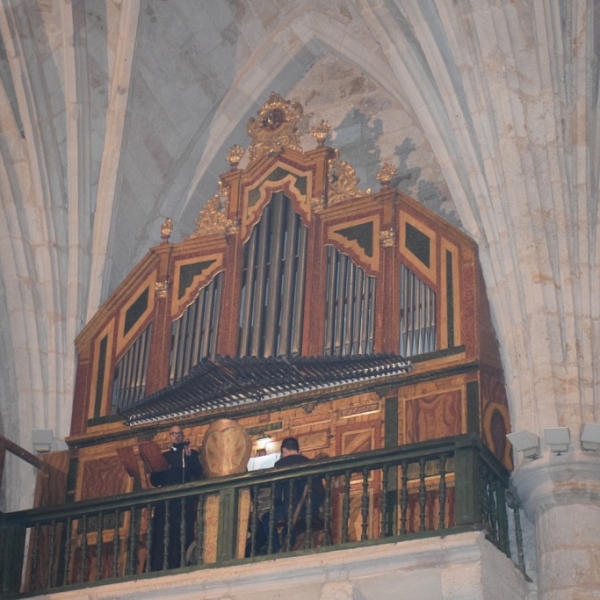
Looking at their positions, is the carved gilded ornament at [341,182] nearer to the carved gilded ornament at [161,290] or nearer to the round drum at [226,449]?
the carved gilded ornament at [161,290]

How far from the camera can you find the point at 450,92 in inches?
626

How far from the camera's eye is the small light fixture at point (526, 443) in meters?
14.2

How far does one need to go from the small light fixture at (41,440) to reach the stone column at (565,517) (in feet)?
14.6

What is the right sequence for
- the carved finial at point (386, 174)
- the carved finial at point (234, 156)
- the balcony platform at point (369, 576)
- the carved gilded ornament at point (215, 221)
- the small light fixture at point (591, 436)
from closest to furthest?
the balcony platform at point (369, 576)
the small light fixture at point (591, 436)
the carved finial at point (386, 174)
the carved gilded ornament at point (215, 221)
the carved finial at point (234, 156)

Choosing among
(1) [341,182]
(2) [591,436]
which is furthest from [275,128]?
(2) [591,436]

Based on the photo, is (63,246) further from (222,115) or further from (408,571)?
(408,571)

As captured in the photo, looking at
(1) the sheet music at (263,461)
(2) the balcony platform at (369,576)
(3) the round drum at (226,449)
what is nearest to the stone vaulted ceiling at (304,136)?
(2) the balcony platform at (369,576)

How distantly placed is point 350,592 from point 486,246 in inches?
131

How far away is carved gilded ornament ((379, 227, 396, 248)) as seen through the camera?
1563 cm

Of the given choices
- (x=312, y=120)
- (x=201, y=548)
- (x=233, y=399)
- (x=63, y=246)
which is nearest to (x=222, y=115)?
(x=312, y=120)

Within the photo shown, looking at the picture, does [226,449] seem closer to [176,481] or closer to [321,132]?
[176,481]

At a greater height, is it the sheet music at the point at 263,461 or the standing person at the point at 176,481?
the sheet music at the point at 263,461

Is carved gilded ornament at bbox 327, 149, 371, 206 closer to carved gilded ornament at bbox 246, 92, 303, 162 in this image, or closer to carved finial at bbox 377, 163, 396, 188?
carved finial at bbox 377, 163, 396, 188

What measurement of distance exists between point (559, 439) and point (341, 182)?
136 inches
